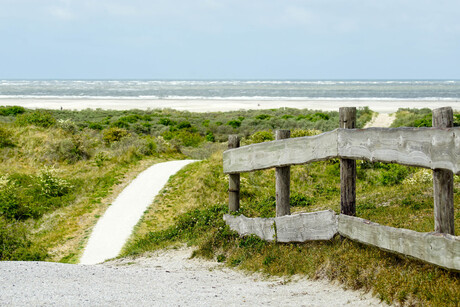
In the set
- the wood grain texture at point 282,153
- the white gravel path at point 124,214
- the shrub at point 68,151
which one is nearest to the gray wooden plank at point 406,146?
the wood grain texture at point 282,153

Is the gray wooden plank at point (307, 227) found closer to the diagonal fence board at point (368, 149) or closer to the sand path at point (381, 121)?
the diagonal fence board at point (368, 149)

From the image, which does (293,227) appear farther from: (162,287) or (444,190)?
(444,190)

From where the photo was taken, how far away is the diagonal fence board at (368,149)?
15.4 ft

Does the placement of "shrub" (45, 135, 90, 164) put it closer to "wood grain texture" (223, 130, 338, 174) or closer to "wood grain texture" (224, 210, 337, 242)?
"wood grain texture" (223, 130, 338, 174)

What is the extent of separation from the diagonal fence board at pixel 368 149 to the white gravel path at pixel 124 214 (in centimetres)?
502

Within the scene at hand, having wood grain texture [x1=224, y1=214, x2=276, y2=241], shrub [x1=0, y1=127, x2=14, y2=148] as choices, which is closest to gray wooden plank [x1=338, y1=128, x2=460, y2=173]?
wood grain texture [x1=224, y1=214, x2=276, y2=241]

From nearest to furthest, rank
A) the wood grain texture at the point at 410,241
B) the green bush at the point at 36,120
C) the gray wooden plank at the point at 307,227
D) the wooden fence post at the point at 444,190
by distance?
the wood grain texture at the point at 410,241, the wooden fence post at the point at 444,190, the gray wooden plank at the point at 307,227, the green bush at the point at 36,120

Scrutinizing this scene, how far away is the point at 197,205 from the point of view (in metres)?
15.2

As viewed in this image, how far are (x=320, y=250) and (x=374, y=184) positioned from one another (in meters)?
9.28

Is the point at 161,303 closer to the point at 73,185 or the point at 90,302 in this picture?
the point at 90,302

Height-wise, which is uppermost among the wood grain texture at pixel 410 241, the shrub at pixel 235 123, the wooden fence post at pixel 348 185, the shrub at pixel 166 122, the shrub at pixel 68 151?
the wooden fence post at pixel 348 185

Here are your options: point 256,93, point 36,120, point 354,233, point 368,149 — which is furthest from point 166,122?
point 256,93

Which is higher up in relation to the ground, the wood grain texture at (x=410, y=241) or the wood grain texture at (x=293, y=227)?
the wood grain texture at (x=410, y=241)

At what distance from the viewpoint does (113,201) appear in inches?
625
